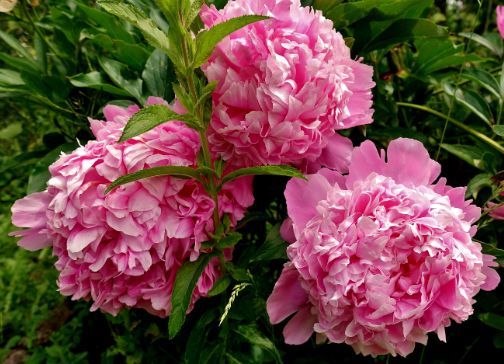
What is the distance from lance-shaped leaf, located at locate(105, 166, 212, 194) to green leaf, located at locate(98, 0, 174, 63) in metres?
0.13

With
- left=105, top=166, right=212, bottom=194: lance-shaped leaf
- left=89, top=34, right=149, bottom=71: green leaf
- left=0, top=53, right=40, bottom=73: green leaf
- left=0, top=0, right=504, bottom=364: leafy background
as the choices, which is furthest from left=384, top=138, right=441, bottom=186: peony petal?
left=0, top=53, right=40, bottom=73: green leaf

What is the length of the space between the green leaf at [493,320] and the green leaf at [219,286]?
48 cm

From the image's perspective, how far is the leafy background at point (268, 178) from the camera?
87 centimetres

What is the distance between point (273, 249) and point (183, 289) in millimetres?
159

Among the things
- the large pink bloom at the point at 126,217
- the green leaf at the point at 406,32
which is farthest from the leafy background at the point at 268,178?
the large pink bloom at the point at 126,217

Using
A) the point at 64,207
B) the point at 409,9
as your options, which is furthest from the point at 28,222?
the point at 409,9

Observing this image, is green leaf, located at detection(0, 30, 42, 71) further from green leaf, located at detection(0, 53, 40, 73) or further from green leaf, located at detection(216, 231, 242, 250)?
green leaf, located at detection(216, 231, 242, 250)

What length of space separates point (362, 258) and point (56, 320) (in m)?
1.64

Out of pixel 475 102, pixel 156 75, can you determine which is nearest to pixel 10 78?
pixel 156 75

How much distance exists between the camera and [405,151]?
720 millimetres

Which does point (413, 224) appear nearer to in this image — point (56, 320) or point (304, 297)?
point (304, 297)

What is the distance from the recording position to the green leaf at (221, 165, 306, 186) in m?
0.63

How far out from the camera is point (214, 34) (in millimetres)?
611

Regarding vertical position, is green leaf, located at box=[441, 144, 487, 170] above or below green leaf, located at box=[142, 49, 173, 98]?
below
